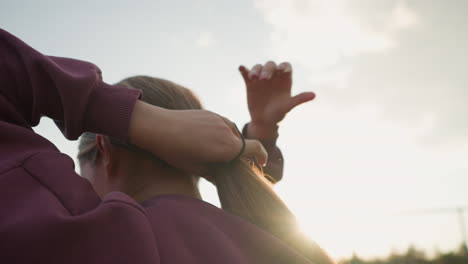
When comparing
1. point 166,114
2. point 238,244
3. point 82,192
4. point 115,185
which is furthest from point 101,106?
point 238,244

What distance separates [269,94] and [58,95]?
86 cm

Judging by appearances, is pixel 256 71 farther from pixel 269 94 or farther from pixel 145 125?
pixel 145 125

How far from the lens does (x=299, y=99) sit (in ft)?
5.67

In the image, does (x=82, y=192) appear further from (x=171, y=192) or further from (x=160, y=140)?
(x=171, y=192)

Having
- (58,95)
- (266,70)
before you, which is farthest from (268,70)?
(58,95)

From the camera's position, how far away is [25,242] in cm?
84

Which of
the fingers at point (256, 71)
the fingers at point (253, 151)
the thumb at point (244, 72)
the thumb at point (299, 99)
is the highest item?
the thumb at point (299, 99)

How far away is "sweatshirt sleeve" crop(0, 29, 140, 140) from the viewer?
1.14 m

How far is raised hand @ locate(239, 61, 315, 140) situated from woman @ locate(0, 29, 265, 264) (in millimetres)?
409

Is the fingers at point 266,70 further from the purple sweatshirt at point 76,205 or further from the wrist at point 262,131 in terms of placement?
the purple sweatshirt at point 76,205

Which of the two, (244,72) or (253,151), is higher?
(244,72)

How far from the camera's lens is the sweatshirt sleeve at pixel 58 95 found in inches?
44.9

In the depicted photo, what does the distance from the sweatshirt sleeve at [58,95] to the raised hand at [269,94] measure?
1.95 ft

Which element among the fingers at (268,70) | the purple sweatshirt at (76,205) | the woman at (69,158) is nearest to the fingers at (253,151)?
the woman at (69,158)
